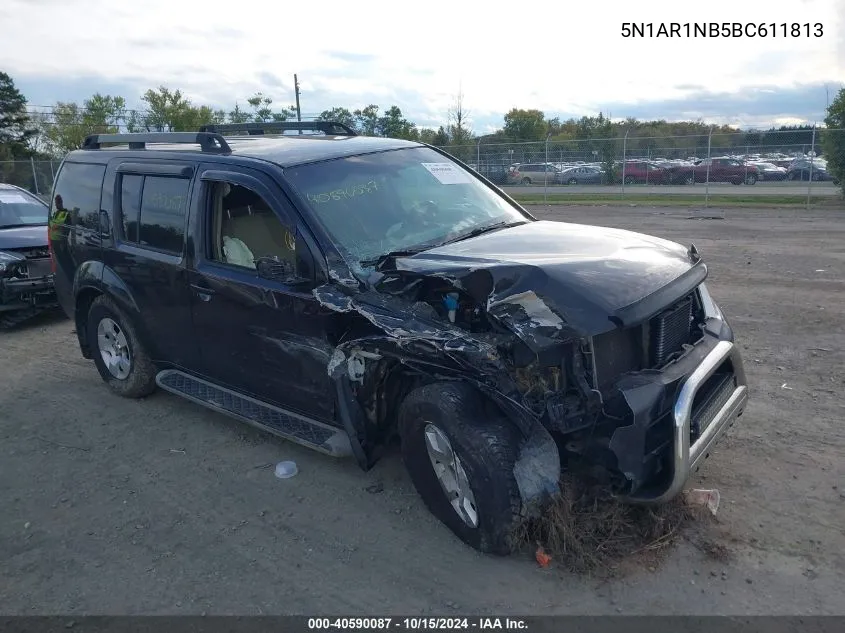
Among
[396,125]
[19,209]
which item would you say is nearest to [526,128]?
[396,125]

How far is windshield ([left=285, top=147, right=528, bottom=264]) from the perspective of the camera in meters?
4.14

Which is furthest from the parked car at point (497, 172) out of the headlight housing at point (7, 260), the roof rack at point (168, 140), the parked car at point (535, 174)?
the roof rack at point (168, 140)

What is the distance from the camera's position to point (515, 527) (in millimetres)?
3268

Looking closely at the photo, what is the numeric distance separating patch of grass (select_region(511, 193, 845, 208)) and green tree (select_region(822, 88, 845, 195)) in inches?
31.7

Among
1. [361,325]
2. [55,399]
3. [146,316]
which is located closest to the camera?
[361,325]

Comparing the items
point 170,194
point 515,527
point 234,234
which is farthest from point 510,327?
point 170,194

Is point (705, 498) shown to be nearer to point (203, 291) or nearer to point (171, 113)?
point (203, 291)

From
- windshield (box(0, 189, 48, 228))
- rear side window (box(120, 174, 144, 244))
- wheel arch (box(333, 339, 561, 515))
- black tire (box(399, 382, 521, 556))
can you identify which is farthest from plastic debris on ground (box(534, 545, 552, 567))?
windshield (box(0, 189, 48, 228))

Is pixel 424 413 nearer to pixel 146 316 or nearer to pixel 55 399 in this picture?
pixel 146 316

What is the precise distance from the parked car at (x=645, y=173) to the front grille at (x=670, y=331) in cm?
2153

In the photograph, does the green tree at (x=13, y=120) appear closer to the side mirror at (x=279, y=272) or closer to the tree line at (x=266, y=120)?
the tree line at (x=266, y=120)

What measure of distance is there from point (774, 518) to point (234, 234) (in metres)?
3.60

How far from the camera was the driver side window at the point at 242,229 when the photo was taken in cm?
430

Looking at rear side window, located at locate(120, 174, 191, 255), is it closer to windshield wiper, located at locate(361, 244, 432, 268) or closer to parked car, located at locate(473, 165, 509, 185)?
windshield wiper, located at locate(361, 244, 432, 268)
